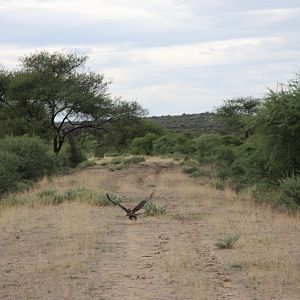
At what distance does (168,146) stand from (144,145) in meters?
3.00

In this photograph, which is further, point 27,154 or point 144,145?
point 144,145

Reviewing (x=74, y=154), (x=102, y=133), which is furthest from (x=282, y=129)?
(x=74, y=154)

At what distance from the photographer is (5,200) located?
826 inches

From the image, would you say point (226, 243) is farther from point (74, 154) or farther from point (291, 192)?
point (74, 154)

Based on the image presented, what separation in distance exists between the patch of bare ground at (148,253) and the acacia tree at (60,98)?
71.3 feet

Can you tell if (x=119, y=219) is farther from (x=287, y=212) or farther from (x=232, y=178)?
(x=232, y=178)

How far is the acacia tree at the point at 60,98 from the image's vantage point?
40469 mm

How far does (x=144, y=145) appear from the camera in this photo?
61844mm

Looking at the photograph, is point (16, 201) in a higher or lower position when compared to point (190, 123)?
lower

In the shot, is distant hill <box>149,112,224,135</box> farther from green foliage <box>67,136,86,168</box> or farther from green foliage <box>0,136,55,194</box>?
green foliage <box>0,136,55,194</box>

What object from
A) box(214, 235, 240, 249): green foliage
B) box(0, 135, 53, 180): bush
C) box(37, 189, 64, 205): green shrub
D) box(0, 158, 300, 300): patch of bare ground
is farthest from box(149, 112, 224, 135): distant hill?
box(214, 235, 240, 249): green foliage

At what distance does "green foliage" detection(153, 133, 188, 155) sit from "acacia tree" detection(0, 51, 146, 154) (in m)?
15.6

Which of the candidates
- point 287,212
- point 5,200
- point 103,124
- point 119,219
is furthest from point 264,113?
point 103,124

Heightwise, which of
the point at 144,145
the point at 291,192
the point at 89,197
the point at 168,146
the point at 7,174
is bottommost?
the point at 89,197
